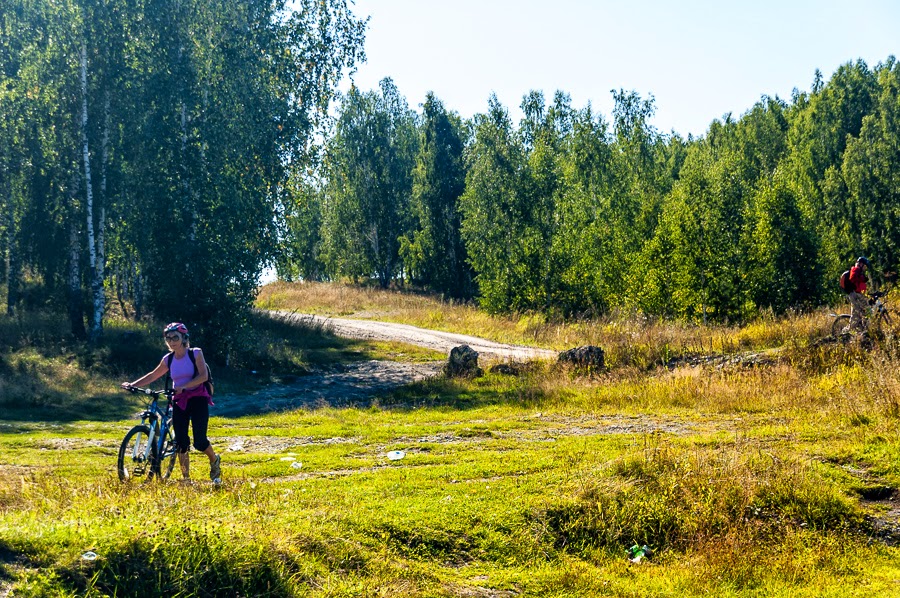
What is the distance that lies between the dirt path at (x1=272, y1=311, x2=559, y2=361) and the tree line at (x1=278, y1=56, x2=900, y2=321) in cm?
379

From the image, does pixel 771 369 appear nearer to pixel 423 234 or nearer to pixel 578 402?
pixel 578 402

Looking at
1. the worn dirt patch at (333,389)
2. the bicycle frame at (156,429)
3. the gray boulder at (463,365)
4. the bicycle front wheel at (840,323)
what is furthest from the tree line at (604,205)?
the bicycle frame at (156,429)

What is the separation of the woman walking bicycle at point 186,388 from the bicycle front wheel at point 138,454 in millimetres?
388

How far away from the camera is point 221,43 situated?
2770 cm

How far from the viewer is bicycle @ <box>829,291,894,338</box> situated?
63.3 ft

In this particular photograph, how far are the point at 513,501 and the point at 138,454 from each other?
4.93 metres

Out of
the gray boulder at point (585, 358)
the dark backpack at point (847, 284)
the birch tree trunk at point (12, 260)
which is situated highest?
the birch tree trunk at point (12, 260)

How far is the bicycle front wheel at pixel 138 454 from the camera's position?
10.1 meters

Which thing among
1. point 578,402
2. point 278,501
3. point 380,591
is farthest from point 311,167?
point 380,591

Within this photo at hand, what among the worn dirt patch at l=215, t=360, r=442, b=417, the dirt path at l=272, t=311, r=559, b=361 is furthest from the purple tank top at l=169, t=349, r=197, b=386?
the dirt path at l=272, t=311, r=559, b=361

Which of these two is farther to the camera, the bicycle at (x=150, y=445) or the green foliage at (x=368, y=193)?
the green foliage at (x=368, y=193)

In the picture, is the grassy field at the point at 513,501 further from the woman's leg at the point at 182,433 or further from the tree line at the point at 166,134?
the tree line at the point at 166,134

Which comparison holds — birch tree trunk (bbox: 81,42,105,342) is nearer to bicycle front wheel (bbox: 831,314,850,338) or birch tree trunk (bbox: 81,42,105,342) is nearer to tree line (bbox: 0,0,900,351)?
tree line (bbox: 0,0,900,351)

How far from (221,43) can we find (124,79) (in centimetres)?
362
